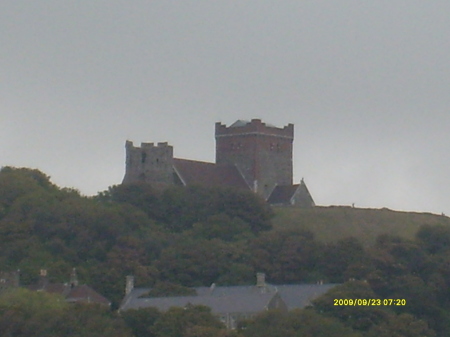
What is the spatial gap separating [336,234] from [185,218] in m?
12.4

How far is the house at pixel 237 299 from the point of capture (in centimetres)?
10506

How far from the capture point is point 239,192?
12825cm

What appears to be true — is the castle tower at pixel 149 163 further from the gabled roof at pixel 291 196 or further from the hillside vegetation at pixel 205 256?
the gabled roof at pixel 291 196

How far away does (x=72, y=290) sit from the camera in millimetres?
110938

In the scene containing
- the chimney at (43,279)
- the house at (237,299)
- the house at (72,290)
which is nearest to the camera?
the house at (237,299)

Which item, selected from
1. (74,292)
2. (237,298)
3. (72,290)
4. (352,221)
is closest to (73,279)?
(72,290)

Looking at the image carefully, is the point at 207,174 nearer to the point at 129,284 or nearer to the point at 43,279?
the point at 43,279

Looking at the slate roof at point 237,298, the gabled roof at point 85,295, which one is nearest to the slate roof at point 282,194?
the slate roof at point 237,298

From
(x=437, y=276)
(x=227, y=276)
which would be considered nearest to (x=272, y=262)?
(x=227, y=276)

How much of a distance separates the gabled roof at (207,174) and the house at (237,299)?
76.6 ft

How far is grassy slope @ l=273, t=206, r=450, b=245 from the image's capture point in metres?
133

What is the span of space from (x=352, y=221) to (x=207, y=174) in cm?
1176

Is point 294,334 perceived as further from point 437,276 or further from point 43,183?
point 43,183

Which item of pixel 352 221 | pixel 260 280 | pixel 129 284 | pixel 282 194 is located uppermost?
pixel 282 194
